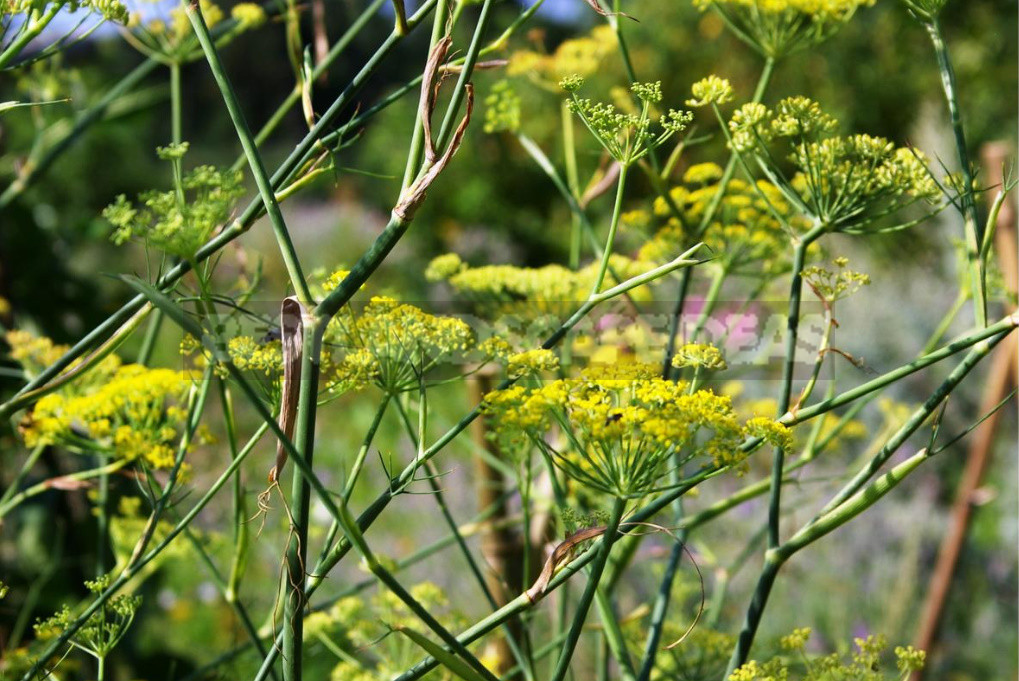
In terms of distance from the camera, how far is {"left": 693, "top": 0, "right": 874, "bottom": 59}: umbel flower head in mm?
1047

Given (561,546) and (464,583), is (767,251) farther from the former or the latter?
(464,583)

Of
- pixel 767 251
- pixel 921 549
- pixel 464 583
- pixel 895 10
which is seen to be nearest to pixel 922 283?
pixel 895 10

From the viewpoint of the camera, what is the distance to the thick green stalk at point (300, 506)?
0.67m

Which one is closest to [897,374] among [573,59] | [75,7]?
[75,7]

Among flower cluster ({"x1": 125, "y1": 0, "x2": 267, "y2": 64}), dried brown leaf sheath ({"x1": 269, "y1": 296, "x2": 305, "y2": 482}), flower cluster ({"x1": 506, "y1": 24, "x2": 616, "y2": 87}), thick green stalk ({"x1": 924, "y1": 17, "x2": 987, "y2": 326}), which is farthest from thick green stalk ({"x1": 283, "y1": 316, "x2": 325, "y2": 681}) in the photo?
flower cluster ({"x1": 506, "y1": 24, "x2": 616, "y2": 87})

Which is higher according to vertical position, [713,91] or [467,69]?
[713,91]

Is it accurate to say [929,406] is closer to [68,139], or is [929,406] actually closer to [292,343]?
[292,343]

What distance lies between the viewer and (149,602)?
207cm

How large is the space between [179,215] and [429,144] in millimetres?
188

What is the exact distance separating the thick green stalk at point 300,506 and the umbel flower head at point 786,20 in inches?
24.7

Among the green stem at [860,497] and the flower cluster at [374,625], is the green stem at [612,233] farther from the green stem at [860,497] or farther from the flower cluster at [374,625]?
the flower cluster at [374,625]

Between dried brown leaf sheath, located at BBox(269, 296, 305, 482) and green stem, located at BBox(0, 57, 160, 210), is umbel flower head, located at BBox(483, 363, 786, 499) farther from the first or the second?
green stem, located at BBox(0, 57, 160, 210)

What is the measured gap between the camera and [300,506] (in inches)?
27.1

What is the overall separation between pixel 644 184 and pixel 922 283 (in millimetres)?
1777
